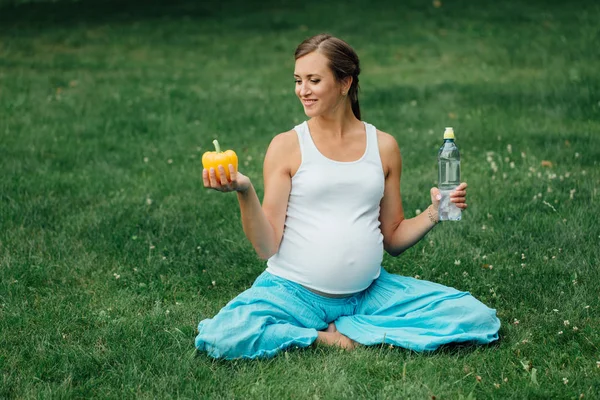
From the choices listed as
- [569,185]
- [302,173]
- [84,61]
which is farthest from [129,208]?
[84,61]

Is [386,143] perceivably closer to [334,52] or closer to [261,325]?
[334,52]

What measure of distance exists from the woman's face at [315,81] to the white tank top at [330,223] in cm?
22

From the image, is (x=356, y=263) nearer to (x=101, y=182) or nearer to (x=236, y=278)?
(x=236, y=278)

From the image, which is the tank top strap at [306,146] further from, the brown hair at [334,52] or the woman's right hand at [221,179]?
the woman's right hand at [221,179]

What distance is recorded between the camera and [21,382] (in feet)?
14.5

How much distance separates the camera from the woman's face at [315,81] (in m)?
4.80

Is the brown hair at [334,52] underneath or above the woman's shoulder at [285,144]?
above

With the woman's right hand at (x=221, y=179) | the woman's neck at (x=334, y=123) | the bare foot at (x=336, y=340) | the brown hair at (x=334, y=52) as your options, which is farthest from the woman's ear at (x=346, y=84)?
the bare foot at (x=336, y=340)

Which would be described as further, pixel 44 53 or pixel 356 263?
pixel 44 53

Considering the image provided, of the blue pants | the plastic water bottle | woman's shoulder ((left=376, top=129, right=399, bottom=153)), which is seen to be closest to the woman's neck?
woman's shoulder ((left=376, top=129, right=399, bottom=153))

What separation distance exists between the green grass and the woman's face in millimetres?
1322

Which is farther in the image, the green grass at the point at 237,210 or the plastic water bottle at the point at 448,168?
the plastic water bottle at the point at 448,168

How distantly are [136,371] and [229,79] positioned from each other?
Answer: 9371 millimetres

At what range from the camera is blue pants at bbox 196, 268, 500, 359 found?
466cm
